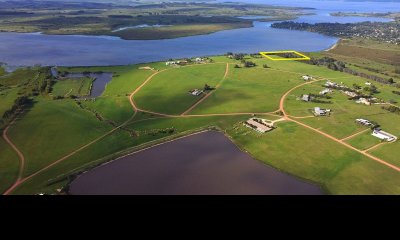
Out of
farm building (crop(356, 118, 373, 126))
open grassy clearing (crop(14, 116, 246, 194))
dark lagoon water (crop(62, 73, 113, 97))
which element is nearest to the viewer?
open grassy clearing (crop(14, 116, 246, 194))

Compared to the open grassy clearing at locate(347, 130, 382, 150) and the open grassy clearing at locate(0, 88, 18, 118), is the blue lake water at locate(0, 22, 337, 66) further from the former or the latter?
the open grassy clearing at locate(347, 130, 382, 150)

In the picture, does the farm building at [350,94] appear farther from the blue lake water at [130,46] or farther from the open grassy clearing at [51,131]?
the blue lake water at [130,46]

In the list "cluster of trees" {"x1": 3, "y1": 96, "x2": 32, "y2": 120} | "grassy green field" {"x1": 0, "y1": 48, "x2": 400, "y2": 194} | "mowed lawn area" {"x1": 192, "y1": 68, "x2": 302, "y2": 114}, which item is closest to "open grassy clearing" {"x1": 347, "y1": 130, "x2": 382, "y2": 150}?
"grassy green field" {"x1": 0, "y1": 48, "x2": 400, "y2": 194}

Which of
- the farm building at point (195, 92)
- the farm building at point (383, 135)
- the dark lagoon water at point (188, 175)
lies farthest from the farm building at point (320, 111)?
the farm building at point (195, 92)

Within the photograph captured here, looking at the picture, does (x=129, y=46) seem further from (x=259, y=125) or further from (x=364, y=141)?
(x=364, y=141)
